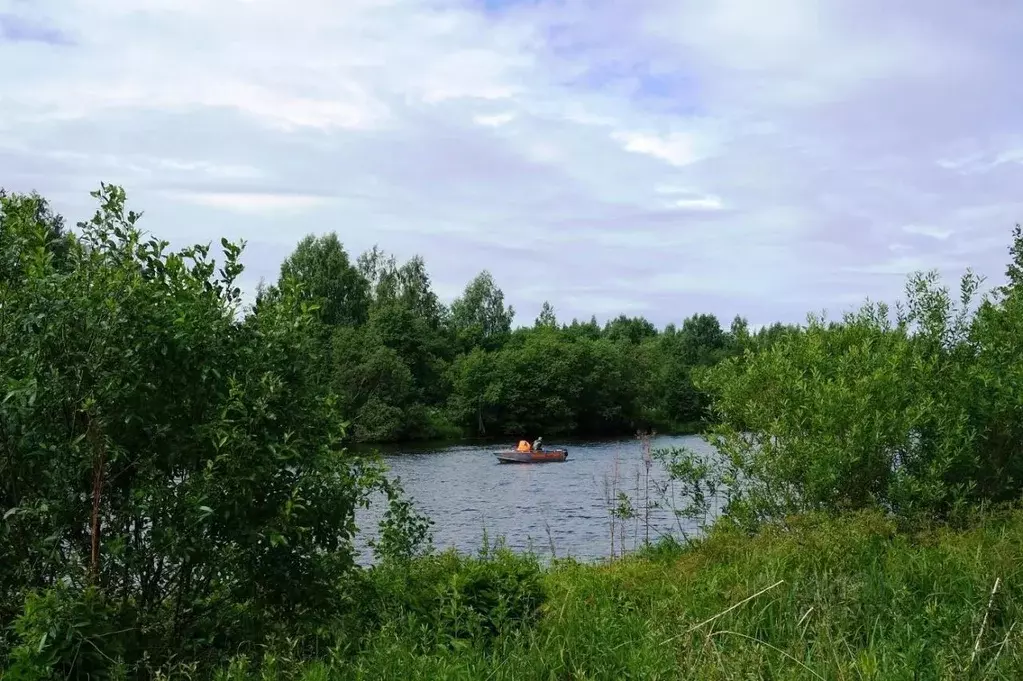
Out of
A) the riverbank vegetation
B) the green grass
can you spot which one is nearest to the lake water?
the green grass

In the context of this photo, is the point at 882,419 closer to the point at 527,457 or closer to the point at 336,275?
the point at 527,457

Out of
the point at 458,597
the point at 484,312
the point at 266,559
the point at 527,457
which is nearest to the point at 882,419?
the point at 458,597

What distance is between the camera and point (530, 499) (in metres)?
32.0

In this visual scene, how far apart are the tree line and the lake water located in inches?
280

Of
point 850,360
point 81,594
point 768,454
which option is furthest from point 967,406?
point 81,594

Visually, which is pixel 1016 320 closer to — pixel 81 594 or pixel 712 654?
pixel 712 654

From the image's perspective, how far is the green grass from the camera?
4758 mm

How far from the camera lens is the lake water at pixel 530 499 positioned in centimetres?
1831

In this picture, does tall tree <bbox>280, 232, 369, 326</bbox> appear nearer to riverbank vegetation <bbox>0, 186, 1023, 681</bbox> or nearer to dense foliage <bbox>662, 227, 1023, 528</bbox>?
dense foliage <bbox>662, 227, 1023, 528</bbox>

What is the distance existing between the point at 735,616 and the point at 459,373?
6425 centimetres

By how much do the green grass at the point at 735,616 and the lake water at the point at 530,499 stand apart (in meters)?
2.88

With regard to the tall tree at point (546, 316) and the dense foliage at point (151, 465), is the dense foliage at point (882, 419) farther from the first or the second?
the tall tree at point (546, 316)

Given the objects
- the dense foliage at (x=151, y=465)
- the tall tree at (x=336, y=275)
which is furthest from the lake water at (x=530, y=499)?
the tall tree at (x=336, y=275)

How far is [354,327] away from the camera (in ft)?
229
